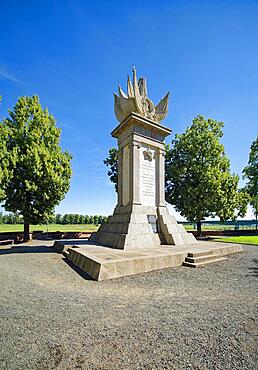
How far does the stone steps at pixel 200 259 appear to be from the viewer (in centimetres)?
883

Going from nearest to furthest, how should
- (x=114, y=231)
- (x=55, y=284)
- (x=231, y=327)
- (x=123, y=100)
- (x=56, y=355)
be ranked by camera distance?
(x=56, y=355), (x=231, y=327), (x=55, y=284), (x=114, y=231), (x=123, y=100)

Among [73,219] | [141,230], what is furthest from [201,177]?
[73,219]

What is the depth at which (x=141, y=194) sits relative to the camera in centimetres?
1313

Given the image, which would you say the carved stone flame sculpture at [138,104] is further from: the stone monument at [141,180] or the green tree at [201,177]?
the green tree at [201,177]

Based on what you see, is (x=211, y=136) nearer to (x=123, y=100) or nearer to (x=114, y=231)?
(x=123, y=100)

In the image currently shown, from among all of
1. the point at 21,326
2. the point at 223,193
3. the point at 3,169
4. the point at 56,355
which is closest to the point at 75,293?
the point at 21,326

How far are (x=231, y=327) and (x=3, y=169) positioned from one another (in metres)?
19.5

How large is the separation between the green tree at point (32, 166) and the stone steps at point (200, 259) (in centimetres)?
1616

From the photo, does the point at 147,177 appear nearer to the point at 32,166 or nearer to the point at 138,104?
the point at 138,104

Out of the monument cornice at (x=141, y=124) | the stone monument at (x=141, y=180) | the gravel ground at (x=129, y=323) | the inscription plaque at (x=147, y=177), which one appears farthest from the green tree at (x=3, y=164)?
the gravel ground at (x=129, y=323)

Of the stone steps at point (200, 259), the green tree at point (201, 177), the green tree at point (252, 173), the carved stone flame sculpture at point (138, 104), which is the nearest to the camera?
the stone steps at point (200, 259)

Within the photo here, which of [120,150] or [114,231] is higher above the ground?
[120,150]

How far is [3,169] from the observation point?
18438 mm

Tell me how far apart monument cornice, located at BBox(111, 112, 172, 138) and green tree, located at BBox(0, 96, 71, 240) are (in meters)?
9.71
